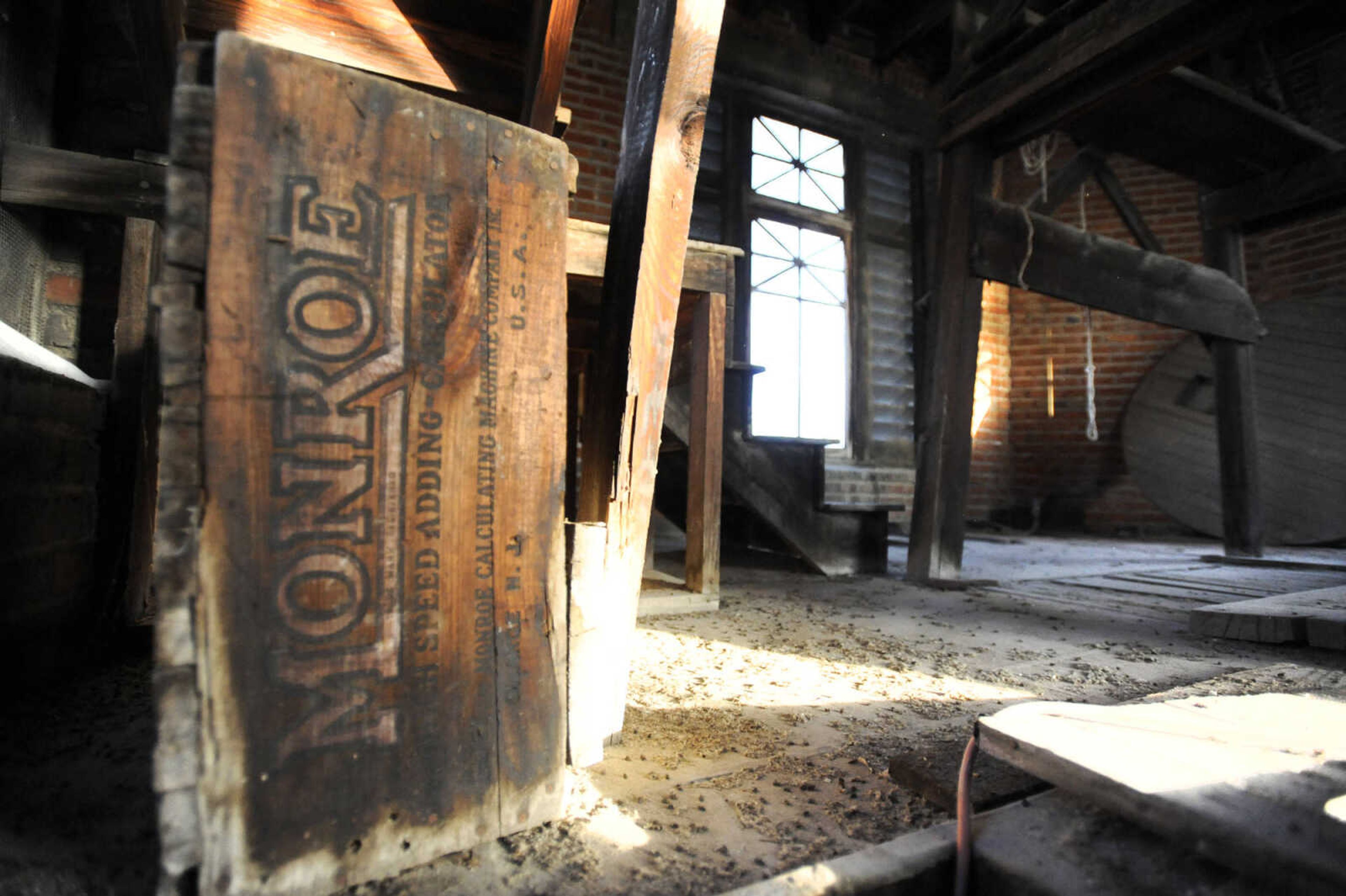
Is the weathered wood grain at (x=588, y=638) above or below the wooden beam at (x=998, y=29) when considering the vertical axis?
below

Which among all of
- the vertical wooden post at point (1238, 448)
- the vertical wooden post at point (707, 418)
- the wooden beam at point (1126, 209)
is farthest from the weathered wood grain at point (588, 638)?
the vertical wooden post at point (1238, 448)

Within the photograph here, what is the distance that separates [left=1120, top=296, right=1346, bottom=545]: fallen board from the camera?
5.08 meters

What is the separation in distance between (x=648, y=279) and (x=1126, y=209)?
4188mm

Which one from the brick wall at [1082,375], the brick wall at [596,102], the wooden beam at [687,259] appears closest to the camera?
the wooden beam at [687,259]

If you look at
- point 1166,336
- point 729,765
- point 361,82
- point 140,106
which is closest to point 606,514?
point 729,765

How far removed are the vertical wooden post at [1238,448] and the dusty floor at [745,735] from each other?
197cm

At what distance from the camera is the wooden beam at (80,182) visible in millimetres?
2086

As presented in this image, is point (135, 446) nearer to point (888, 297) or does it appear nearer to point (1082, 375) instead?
point (888, 297)

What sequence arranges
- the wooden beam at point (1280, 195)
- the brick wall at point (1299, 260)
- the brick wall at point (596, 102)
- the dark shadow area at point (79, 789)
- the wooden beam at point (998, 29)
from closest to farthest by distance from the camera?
the dark shadow area at point (79, 789) → the wooden beam at point (998, 29) → the wooden beam at point (1280, 195) → the brick wall at point (596, 102) → the brick wall at point (1299, 260)

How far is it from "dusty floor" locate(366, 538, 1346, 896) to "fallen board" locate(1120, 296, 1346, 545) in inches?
136

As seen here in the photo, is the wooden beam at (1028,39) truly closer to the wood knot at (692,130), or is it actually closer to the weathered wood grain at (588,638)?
the wood knot at (692,130)

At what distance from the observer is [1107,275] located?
349 centimetres

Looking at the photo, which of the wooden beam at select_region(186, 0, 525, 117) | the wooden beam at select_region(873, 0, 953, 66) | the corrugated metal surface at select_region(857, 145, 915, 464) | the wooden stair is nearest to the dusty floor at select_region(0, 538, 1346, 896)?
the wooden stair

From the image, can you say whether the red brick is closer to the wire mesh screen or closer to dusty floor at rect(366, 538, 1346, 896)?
the wire mesh screen
